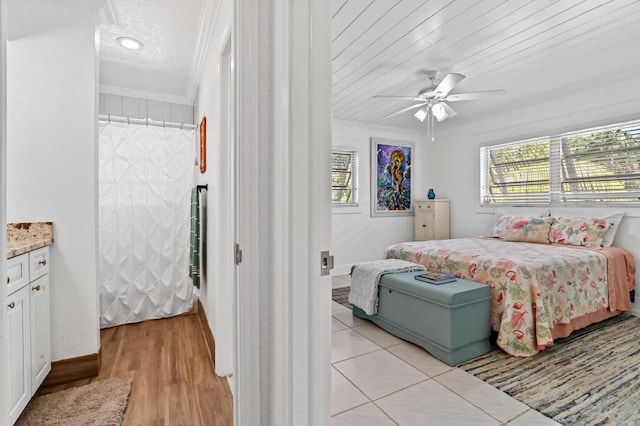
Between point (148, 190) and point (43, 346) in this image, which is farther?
point (148, 190)

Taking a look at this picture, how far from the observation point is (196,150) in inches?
131

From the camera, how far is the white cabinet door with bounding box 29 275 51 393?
1.66 metres

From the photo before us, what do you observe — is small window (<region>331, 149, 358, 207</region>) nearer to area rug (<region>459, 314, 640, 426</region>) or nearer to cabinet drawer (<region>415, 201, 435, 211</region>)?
cabinet drawer (<region>415, 201, 435, 211</region>)

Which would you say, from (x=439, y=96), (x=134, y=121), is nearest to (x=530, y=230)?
(x=439, y=96)

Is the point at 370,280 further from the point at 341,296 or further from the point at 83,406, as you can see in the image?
the point at 83,406

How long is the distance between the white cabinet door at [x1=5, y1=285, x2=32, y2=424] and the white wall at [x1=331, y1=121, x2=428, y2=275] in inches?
143

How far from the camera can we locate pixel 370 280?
2.80m

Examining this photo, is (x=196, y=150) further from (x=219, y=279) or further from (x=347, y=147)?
(x=347, y=147)

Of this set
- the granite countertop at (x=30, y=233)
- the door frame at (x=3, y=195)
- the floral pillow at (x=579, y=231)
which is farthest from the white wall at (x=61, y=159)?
the floral pillow at (x=579, y=231)

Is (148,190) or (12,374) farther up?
(148,190)

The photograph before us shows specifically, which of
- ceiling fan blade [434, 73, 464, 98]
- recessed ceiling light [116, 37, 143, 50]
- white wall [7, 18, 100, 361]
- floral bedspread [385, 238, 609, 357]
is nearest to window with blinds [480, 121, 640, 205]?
floral bedspread [385, 238, 609, 357]

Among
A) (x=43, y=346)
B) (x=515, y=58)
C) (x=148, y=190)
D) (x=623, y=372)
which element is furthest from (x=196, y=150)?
(x=623, y=372)

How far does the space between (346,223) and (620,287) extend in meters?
3.25

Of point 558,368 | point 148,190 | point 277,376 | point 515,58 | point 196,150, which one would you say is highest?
point 515,58
